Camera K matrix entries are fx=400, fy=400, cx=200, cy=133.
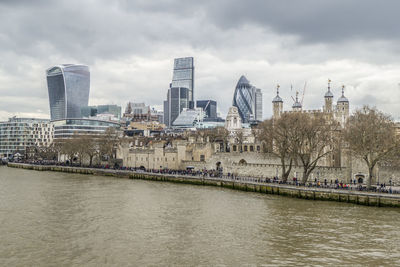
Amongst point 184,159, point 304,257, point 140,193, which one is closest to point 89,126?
point 184,159

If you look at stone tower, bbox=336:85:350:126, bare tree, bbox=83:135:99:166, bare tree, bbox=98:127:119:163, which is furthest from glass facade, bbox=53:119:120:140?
stone tower, bbox=336:85:350:126

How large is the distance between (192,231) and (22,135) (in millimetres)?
156660

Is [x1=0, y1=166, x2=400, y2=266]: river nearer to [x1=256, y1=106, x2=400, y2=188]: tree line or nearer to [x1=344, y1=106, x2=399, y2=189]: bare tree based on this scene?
[x1=344, y1=106, x2=399, y2=189]: bare tree

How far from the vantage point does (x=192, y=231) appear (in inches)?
1267

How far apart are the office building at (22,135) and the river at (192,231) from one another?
5064 inches

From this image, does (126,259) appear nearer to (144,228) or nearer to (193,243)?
(193,243)

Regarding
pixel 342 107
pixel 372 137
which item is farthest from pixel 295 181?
pixel 342 107

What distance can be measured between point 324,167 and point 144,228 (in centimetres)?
3644

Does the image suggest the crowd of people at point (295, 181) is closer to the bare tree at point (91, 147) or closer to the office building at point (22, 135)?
the bare tree at point (91, 147)

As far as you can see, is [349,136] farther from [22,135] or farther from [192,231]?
[22,135]

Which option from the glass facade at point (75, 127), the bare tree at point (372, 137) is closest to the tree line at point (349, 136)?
the bare tree at point (372, 137)

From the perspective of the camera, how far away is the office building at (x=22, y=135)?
557ft

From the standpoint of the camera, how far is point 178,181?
2721 inches

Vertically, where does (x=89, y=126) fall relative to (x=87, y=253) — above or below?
above
